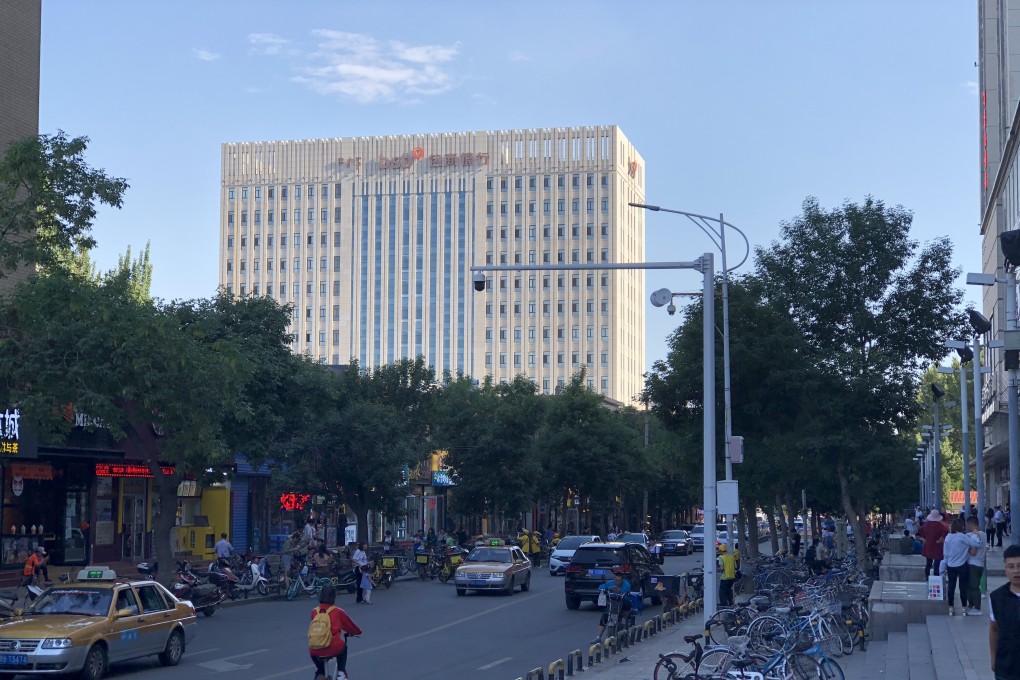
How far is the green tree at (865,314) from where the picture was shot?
31.6m

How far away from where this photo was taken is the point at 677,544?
222 feet

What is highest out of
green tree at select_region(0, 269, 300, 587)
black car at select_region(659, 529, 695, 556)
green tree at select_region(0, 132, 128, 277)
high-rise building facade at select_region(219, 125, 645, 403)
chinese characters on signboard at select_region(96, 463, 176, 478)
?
high-rise building facade at select_region(219, 125, 645, 403)

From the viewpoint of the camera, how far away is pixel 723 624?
835 inches

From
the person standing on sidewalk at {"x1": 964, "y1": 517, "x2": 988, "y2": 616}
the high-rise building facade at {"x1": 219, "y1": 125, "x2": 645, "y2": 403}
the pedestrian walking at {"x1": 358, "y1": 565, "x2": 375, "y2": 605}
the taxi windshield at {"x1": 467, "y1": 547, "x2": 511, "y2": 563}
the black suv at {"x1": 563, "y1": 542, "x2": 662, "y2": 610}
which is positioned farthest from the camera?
the high-rise building facade at {"x1": 219, "y1": 125, "x2": 645, "y2": 403}

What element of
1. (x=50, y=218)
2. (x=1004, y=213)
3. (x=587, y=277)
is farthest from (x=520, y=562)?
(x=587, y=277)

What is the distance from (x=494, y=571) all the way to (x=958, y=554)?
16869mm

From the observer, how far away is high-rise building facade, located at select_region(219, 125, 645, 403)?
499 ft

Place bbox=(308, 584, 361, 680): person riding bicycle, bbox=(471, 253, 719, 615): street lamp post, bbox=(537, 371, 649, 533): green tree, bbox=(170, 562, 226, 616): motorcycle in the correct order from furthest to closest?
bbox=(537, 371, 649, 533): green tree, bbox=(170, 562, 226, 616): motorcycle, bbox=(471, 253, 719, 615): street lamp post, bbox=(308, 584, 361, 680): person riding bicycle

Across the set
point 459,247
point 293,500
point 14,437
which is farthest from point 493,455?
point 459,247

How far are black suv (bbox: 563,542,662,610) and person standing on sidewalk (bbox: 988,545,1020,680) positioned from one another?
22582 millimetres

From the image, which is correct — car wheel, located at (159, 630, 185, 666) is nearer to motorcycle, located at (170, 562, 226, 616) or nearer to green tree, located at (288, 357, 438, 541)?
motorcycle, located at (170, 562, 226, 616)

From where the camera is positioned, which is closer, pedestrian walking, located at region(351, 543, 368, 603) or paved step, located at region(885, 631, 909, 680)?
paved step, located at region(885, 631, 909, 680)

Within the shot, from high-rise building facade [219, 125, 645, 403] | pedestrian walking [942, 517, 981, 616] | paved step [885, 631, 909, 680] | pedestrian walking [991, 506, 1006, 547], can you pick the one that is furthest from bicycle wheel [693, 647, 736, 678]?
high-rise building facade [219, 125, 645, 403]

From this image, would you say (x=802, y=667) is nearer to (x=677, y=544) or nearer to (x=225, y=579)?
(x=225, y=579)
